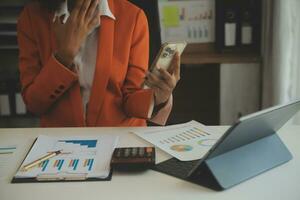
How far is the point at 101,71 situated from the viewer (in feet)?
4.38

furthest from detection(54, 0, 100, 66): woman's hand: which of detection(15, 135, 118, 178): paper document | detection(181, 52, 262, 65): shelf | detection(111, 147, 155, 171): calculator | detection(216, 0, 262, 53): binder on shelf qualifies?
detection(216, 0, 262, 53): binder on shelf

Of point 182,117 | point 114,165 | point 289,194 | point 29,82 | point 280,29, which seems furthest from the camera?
point 182,117

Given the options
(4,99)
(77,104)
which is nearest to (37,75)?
(77,104)

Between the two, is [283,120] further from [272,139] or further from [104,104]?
[104,104]

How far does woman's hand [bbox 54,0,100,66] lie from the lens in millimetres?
1281

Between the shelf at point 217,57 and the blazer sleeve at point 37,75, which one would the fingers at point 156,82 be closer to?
the blazer sleeve at point 37,75

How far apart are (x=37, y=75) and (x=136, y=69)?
301mm

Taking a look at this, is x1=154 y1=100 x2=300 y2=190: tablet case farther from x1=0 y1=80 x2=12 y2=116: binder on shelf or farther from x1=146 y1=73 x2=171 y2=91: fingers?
x1=0 y1=80 x2=12 y2=116: binder on shelf

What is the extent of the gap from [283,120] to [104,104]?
560 millimetres

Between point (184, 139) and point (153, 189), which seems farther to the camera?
point (184, 139)

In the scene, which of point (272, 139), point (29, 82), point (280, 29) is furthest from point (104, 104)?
point (280, 29)

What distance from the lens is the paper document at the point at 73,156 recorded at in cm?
94

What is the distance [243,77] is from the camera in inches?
94.5

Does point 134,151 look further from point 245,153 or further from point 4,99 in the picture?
point 4,99
